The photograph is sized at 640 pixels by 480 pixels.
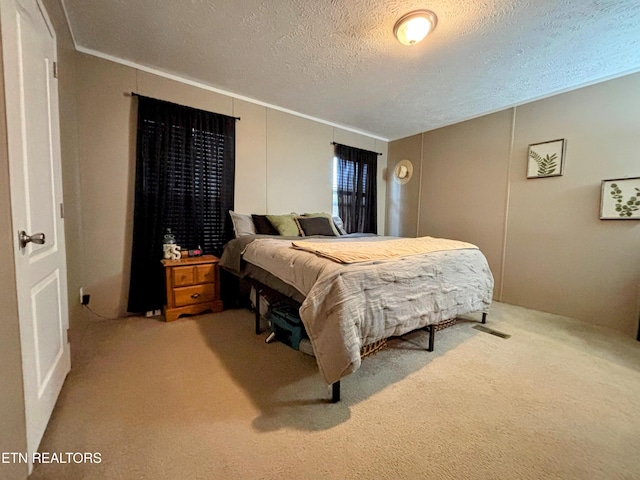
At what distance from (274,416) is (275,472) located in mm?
299

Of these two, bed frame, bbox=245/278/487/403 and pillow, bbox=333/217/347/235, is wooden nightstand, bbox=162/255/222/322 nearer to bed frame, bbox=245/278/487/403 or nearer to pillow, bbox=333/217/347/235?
bed frame, bbox=245/278/487/403

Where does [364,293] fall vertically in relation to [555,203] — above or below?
below

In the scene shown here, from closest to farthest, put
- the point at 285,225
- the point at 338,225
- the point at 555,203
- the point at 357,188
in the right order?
the point at 555,203
the point at 285,225
the point at 338,225
the point at 357,188

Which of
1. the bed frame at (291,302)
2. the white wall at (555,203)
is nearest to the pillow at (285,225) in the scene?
the bed frame at (291,302)

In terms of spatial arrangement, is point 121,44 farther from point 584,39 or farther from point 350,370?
point 584,39

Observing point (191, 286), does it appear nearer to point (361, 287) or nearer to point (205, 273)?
point (205, 273)

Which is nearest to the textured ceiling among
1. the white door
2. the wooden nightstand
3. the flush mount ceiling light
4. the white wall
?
the flush mount ceiling light

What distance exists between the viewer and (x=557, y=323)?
8.68ft

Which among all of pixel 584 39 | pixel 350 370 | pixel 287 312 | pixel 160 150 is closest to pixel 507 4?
pixel 584 39

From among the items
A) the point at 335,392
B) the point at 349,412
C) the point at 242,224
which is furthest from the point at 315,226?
the point at 349,412

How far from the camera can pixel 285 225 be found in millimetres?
3066

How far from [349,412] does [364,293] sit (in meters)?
0.63

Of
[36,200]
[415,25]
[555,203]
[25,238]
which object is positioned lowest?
[25,238]

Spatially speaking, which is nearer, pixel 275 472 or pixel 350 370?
pixel 275 472
